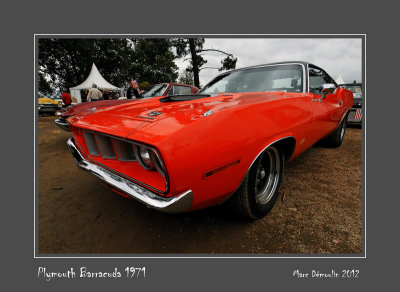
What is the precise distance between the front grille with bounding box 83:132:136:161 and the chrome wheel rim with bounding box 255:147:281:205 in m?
1.16

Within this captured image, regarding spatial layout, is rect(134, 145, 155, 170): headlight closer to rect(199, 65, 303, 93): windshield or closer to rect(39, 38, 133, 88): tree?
rect(199, 65, 303, 93): windshield

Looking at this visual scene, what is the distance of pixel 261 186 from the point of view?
1827 millimetres

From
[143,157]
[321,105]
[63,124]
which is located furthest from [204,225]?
[63,124]

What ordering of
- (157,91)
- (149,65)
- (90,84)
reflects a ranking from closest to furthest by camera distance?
1. (157,91)
2. (90,84)
3. (149,65)

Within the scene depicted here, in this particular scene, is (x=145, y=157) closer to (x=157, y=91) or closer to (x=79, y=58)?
(x=157, y=91)

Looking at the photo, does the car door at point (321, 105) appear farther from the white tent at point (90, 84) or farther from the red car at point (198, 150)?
the white tent at point (90, 84)

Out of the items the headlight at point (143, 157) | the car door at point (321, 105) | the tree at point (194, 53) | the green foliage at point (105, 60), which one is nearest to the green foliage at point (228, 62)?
the tree at point (194, 53)

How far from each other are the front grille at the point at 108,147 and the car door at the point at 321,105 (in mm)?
2018

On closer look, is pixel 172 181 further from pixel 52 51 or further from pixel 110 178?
pixel 52 51

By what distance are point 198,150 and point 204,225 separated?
919 mm

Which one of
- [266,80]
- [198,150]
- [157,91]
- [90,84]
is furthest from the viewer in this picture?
[90,84]

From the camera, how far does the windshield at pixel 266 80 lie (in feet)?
7.22

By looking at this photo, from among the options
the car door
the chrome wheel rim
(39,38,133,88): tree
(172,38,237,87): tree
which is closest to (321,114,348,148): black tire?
the car door

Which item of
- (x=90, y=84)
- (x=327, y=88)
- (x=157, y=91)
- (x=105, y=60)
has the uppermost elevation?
(x=105, y=60)
